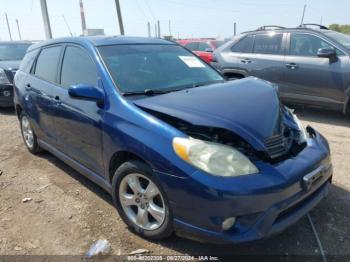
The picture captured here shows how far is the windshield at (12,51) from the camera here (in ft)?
32.0

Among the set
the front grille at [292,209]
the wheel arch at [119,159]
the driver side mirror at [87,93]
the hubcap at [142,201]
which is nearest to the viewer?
the front grille at [292,209]

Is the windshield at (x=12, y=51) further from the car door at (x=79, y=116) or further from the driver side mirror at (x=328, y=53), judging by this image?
the driver side mirror at (x=328, y=53)

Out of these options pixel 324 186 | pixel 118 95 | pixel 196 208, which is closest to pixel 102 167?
pixel 118 95

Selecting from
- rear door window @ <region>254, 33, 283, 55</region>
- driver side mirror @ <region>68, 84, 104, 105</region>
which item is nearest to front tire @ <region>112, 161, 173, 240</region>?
driver side mirror @ <region>68, 84, 104, 105</region>

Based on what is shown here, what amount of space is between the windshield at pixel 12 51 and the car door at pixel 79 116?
257 inches

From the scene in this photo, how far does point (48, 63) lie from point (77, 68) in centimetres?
90

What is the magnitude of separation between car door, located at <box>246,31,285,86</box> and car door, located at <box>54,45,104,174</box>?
172 inches

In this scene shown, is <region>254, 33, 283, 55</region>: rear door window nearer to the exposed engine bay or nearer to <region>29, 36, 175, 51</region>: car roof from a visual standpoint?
<region>29, 36, 175, 51</region>: car roof

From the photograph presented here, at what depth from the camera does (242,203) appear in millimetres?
2420

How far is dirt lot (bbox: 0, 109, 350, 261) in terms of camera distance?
2.92 m

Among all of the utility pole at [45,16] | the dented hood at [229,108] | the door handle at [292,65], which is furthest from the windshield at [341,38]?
the utility pole at [45,16]

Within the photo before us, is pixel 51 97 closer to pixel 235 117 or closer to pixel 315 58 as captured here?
pixel 235 117

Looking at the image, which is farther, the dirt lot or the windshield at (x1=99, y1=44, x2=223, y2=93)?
the windshield at (x1=99, y1=44, x2=223, y2=93)

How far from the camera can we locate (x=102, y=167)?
3367 mm
